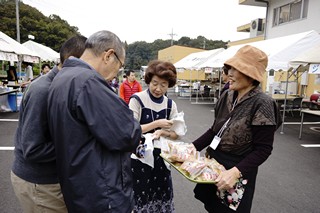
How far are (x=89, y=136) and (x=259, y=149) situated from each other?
3.57 ft

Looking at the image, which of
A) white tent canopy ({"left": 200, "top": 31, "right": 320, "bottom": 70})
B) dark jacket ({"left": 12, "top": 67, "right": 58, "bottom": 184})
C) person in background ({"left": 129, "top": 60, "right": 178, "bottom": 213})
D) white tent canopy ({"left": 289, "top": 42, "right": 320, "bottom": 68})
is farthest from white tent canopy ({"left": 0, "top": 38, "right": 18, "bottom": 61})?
white tent canopy ({"left": 289, "top": 42, "right": 320, "bottom": 68})

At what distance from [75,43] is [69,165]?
102cm

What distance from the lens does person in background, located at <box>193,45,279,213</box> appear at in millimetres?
1544

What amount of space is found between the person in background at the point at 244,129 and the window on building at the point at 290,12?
1486 cm

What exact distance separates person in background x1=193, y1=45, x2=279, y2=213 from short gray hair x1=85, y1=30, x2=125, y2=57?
778 mm

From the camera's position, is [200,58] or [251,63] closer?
[251,63]

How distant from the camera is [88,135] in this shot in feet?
3.85

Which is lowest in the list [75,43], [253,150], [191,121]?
[191,121]

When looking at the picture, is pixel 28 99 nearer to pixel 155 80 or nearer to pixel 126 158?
pixel 126 158

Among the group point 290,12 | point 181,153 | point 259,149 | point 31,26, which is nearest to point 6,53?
point 181,153

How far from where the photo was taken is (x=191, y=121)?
891 centimetres

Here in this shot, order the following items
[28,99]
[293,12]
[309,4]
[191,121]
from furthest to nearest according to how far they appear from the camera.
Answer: [293,12] < [309,4] < [191,121] < [28,99]

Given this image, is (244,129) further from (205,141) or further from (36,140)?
(36,140)

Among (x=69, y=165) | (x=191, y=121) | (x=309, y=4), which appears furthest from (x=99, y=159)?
(x=309, y=4)
